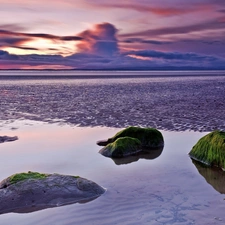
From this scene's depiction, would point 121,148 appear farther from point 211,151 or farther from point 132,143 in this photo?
point 211,151

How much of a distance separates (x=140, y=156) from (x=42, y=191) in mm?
4851

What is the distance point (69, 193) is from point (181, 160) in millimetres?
4612

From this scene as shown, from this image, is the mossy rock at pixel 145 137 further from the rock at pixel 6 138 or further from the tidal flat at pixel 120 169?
the rock at pixel 6 138

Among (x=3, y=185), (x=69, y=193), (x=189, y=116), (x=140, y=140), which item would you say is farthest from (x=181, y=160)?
(x=189, y=116)

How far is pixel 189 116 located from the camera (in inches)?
844

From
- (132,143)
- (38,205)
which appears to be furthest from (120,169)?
(38,205)

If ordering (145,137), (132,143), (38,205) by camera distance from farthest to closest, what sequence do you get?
(145,137) < (132,143) < (38,205)

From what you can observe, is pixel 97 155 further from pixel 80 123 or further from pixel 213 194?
pixel 80 123

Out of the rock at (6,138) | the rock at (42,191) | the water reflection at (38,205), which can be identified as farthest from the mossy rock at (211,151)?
the rock at (6,138)

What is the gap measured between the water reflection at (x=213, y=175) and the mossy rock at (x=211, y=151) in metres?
0.25

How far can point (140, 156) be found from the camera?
12.3 meters

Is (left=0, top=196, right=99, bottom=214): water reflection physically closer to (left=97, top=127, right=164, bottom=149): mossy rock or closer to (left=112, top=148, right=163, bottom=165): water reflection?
Result: (left=112, top=148, right=163, bottom=165): water reflection

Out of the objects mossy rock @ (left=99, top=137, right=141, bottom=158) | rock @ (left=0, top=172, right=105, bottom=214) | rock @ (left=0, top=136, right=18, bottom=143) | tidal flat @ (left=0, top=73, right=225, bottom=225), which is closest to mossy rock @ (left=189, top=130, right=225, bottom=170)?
tidal flat @ (left=0, top=73, right=225, bottom=225)

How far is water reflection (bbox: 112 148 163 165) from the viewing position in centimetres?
1155
